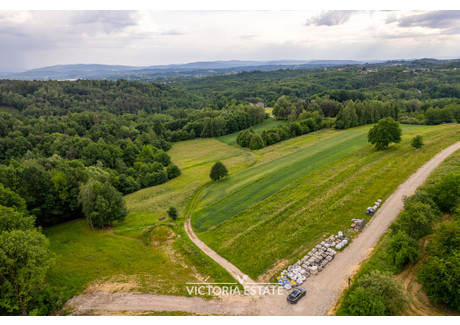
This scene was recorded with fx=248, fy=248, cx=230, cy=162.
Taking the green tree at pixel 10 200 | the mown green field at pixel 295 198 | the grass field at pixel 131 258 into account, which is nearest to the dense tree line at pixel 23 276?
the grass field at pixel 131 258

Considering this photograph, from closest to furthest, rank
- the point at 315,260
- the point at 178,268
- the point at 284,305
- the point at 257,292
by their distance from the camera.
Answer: the point at 284,305, the point at 257,292, the point at 315,260, the point at 178,268

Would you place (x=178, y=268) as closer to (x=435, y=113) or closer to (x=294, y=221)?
(x=294, y=221)

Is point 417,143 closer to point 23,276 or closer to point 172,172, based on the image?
point 172,172

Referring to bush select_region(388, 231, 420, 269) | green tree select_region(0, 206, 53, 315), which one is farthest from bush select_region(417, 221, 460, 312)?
green tree select_region(0, 206, 53, 315)

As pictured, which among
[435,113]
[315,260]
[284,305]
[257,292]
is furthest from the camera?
[435,113]

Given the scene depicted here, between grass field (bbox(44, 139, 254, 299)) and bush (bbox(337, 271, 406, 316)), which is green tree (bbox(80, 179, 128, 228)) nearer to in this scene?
grass field (bbox(44, 139, 254, 299))

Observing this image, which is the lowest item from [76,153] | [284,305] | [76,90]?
[284,305]

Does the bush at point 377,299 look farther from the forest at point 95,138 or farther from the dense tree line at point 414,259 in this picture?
the forest at point 95,138

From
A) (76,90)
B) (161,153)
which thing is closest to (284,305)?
(161,153)
